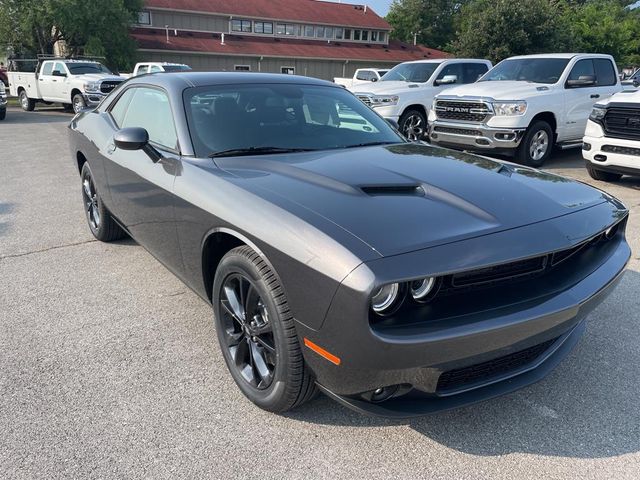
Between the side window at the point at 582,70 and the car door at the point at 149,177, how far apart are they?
7621 millimetres

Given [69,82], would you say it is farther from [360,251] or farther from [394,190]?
[360,251]

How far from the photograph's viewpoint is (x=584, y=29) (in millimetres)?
34188

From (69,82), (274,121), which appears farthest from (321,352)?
(69,82)

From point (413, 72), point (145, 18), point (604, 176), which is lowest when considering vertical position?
point (604, 176)

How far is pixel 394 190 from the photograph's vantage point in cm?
253

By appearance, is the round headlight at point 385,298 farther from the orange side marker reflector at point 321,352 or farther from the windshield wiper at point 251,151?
the windshield wiper at point 251,151

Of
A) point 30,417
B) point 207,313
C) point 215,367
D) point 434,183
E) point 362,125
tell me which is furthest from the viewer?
point 362,125

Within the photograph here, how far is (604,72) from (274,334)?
9.58 m

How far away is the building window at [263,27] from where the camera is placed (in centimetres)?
3997

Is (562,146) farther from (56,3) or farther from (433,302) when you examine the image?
(56,3)

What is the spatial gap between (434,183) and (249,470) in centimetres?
159

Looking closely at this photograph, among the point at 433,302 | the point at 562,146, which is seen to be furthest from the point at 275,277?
the point at 562,146

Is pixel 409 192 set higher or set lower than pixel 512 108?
lower

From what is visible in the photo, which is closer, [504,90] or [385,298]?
[385,298]
